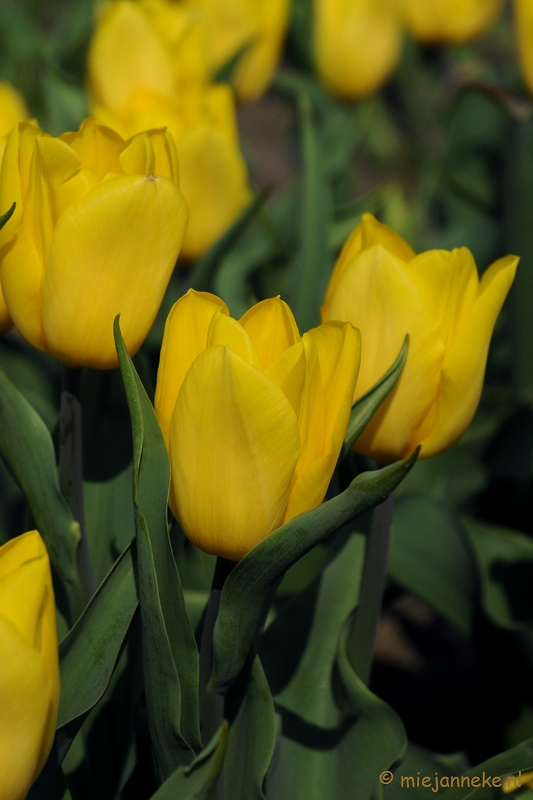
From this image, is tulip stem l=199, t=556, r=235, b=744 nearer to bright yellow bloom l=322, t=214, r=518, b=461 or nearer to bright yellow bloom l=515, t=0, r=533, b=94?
bright yellow bloom l=322, t=214, r=518, b=461

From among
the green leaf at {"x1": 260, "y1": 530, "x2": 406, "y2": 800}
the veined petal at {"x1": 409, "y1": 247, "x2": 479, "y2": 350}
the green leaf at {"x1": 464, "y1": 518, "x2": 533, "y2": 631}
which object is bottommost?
the green leaf at {"x1": 464, "y1": 518, "x2": 533, "y2": 631}

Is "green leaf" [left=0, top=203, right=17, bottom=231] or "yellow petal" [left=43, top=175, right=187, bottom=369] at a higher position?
"green leaf" [left=0, top=203, right=17, bottom=231]

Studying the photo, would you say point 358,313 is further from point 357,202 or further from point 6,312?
point 357,202

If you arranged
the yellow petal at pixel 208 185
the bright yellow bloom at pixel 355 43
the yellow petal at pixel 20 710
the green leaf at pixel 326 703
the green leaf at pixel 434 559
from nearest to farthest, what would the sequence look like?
1. the yellow petal at pixel 20 710
2. the green leaf at pixel 326 703
3. the yellow petal at pixel 208 185
4. the green leaf at pixel 434 559
5. the bright yellow bloom at pixel 355 43

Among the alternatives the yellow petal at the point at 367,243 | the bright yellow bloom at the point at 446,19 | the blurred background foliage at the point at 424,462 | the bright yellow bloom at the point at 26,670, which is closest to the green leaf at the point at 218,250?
the blurred background foliage at the point at 424,462

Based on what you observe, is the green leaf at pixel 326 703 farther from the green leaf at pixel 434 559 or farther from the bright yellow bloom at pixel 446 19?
the bright yellow bloom at pixel 446 19

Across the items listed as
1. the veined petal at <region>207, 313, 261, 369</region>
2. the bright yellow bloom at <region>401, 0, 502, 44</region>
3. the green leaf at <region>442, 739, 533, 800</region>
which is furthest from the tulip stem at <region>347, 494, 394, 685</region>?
the bright yellow bloom at <region>401, 0, 502, 44</region>
